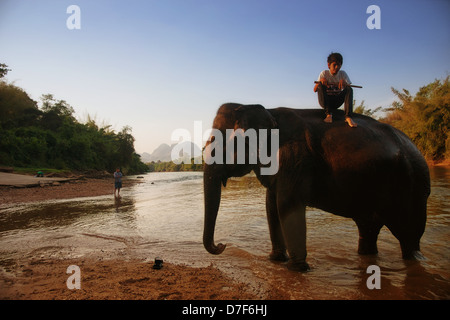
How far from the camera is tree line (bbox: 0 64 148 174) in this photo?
2803cm

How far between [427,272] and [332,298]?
1496 mm

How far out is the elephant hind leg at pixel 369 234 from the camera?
3.83 meters

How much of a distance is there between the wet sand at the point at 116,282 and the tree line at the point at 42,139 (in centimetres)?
2888

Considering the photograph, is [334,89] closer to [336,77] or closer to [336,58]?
[336,77]

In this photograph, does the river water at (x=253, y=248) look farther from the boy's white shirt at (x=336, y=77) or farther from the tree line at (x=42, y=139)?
the tree line at (x=42, y=139)

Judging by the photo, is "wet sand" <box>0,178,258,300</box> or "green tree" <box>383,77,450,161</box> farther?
"green tree" <box>383,77,450,161</box>

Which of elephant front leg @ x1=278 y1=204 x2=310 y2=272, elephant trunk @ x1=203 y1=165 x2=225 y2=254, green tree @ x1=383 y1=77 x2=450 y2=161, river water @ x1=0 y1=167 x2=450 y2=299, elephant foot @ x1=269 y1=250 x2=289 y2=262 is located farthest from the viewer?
Answer: green tree @ x1=383 y1=77 x2=450 y2=161

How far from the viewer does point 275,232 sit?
3779 mm

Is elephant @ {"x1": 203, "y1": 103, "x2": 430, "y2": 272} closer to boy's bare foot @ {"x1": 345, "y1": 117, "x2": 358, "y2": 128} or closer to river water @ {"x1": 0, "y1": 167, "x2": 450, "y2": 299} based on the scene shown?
boy's bare foot @ {"x1": 345, "y1": 117, "x2": 358, "y2": 128}

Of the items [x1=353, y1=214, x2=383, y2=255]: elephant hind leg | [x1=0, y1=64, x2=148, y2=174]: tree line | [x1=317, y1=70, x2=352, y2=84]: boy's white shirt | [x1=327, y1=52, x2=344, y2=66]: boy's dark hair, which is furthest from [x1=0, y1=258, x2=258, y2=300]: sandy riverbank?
[x1=0, y1=64, x2=148, y2=174]: tree line

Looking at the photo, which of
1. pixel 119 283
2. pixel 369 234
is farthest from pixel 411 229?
pixel 119 283

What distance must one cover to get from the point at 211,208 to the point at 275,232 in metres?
1.13

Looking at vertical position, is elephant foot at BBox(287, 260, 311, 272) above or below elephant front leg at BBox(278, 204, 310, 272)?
below
